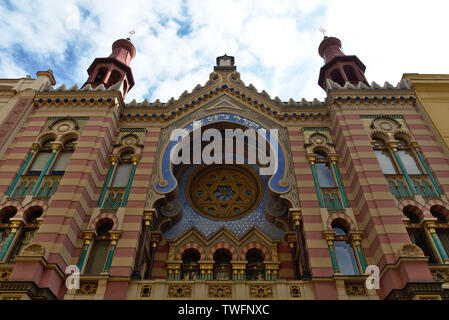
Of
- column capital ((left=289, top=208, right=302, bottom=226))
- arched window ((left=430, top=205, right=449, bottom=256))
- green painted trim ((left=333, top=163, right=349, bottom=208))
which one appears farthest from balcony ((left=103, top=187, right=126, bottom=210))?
arched window ((left=430, top=205, right=449, bottom=256))

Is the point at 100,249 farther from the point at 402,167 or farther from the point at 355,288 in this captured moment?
the point at 402,167

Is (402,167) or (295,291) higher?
(402,167)

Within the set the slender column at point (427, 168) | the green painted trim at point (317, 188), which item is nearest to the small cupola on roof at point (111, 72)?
the green painted trim at point (317, 188)

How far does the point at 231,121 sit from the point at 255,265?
695 cm

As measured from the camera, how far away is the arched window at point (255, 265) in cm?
1400

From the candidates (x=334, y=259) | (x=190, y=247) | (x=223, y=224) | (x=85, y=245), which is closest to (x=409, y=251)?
(x=334, y=259)

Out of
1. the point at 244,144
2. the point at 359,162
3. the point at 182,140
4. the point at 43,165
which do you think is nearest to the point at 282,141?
the point at 244,144

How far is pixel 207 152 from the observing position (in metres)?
17.8

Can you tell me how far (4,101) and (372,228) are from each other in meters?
18.0

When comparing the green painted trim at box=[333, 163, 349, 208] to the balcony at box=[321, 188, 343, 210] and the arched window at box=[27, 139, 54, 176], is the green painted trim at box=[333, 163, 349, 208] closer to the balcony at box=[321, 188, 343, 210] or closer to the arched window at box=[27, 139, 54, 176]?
the balcony at box=[321, 188, 343, 210]

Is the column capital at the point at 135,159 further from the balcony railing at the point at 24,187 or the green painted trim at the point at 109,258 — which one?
the green painted trim at the point at 109,258

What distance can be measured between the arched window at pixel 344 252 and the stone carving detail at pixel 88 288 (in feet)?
27.4

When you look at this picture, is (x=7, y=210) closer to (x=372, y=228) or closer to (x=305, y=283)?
(x=305, y=283)

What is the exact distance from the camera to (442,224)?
1290cm
